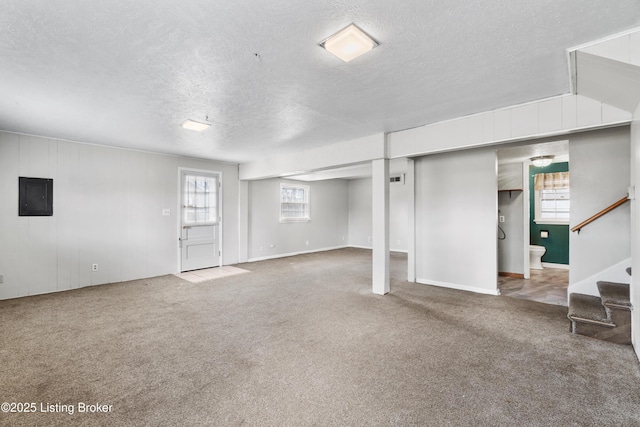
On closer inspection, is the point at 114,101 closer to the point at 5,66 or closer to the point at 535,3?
the point at 5,66

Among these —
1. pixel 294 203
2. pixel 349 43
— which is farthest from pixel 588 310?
pixel 294 203

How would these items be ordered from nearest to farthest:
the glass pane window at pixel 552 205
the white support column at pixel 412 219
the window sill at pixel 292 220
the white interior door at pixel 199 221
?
the white support column at pixel 412 219 < the white interior door at pixel 199 221 < the glass pane window at pixel 552 205 < the window sill at pixel 292 220

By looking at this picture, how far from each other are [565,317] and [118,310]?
18.8ft

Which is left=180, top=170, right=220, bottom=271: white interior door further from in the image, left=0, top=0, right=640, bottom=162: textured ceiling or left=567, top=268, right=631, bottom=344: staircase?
left=567, top=268, right=631, bottom=344: staircase

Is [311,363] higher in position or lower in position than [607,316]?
lower

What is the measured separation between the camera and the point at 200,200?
256 inches

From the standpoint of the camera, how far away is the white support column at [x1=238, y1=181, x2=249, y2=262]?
284 inches

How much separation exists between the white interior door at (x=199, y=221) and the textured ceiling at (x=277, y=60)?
252cm

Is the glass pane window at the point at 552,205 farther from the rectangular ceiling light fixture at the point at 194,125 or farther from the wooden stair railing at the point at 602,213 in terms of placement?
the rectangular ceiling light fixture at the point at 194,125

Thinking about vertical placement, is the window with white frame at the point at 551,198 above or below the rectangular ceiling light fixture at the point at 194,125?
below

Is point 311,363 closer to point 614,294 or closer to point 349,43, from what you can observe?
point 349,43

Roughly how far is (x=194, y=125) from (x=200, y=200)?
2.95m

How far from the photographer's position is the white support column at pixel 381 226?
4.40m

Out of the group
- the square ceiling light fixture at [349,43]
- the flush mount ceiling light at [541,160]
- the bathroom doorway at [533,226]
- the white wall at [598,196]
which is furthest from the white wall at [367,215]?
the square ceiling light fixture at [349,43]
